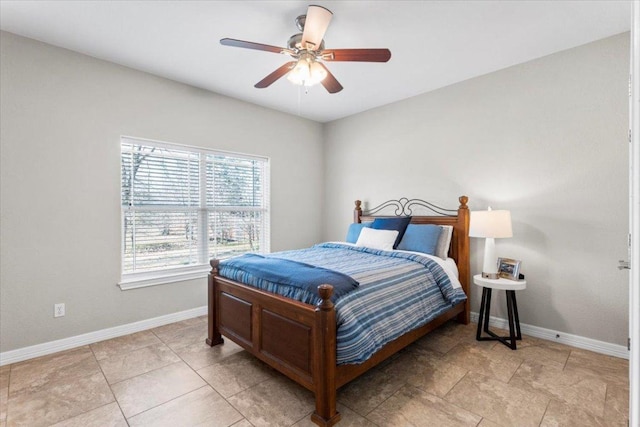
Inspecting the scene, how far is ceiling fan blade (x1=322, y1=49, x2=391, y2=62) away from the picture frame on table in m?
2.17

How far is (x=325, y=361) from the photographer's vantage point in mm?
1900

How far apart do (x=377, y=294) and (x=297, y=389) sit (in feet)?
2.85

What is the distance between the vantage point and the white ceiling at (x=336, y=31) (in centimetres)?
235

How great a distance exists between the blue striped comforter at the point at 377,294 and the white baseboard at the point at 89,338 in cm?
113

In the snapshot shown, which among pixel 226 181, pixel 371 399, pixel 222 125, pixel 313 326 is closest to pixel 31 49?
pixel 222 125

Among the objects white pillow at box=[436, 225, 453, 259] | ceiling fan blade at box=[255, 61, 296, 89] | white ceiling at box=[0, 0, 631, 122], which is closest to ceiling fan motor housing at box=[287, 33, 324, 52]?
ceiling fan blade at box=[255, 61, 296, 89]

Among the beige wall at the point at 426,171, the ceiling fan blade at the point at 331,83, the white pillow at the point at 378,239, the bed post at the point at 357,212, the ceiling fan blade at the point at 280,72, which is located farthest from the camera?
the bed post at the point at 357,212

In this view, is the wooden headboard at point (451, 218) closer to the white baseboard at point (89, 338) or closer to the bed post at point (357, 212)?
the bed post at point (357, 212)

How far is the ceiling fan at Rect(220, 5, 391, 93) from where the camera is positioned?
2.15 meters

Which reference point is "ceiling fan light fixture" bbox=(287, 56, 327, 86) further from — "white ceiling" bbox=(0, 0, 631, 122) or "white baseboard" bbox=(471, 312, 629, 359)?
"white baseboard" bbox=(471, 312, 629, 359)

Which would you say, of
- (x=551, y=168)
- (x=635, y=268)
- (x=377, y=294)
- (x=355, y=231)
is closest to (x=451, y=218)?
(x=551, y=168)

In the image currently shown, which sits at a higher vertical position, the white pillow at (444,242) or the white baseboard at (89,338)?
the white pillow at (444,242)

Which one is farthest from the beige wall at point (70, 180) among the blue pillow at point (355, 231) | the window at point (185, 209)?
the blue pillow at point (355, 231)

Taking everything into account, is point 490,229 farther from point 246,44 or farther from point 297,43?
point 246,44
